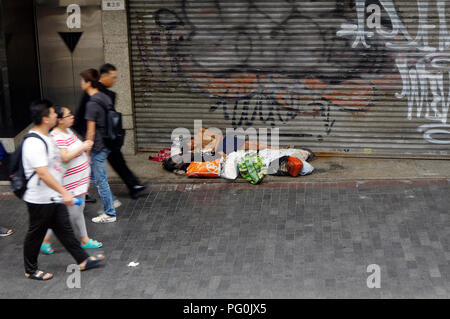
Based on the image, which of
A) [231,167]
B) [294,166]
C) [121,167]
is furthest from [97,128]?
[294,166]

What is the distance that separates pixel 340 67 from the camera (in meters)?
9.61

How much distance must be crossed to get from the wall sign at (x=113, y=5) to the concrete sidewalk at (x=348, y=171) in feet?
7.43

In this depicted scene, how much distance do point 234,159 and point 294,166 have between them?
0.82 metres

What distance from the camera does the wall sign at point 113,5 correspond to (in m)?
9.70

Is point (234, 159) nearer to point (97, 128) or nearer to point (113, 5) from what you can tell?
point (97, 128)

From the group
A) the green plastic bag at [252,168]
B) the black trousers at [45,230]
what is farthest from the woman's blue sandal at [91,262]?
the green plastic bag at [252,168]

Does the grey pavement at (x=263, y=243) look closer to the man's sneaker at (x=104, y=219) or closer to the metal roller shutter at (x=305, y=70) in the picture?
the man's sneaker at (x=104, y=219)

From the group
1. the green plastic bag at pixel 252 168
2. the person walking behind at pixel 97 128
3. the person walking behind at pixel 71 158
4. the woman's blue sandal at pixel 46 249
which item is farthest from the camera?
the green plastic bag at pixel 252 168

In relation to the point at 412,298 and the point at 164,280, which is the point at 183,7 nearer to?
the point at 164,280

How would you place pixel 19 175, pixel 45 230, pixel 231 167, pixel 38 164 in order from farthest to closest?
1. pixel 231 167
2. pixel 45 230
3. pixel 19 175
4. pixel 38 164

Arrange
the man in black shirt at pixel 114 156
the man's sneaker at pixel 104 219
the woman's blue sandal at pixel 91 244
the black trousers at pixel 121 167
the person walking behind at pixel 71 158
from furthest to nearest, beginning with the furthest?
1. the black trousers at pixel 121 167
2. the man's sneaker at pixel 104 219
3. the man in black shirt at pixel 114 156
4. the woman's blue sandal at pixel 91 244
5. the person walking behind at pixel 71 158

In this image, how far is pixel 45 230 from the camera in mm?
6355

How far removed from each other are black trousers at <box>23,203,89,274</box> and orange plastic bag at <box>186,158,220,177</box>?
287cm

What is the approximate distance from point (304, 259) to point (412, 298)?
3.96 feet
